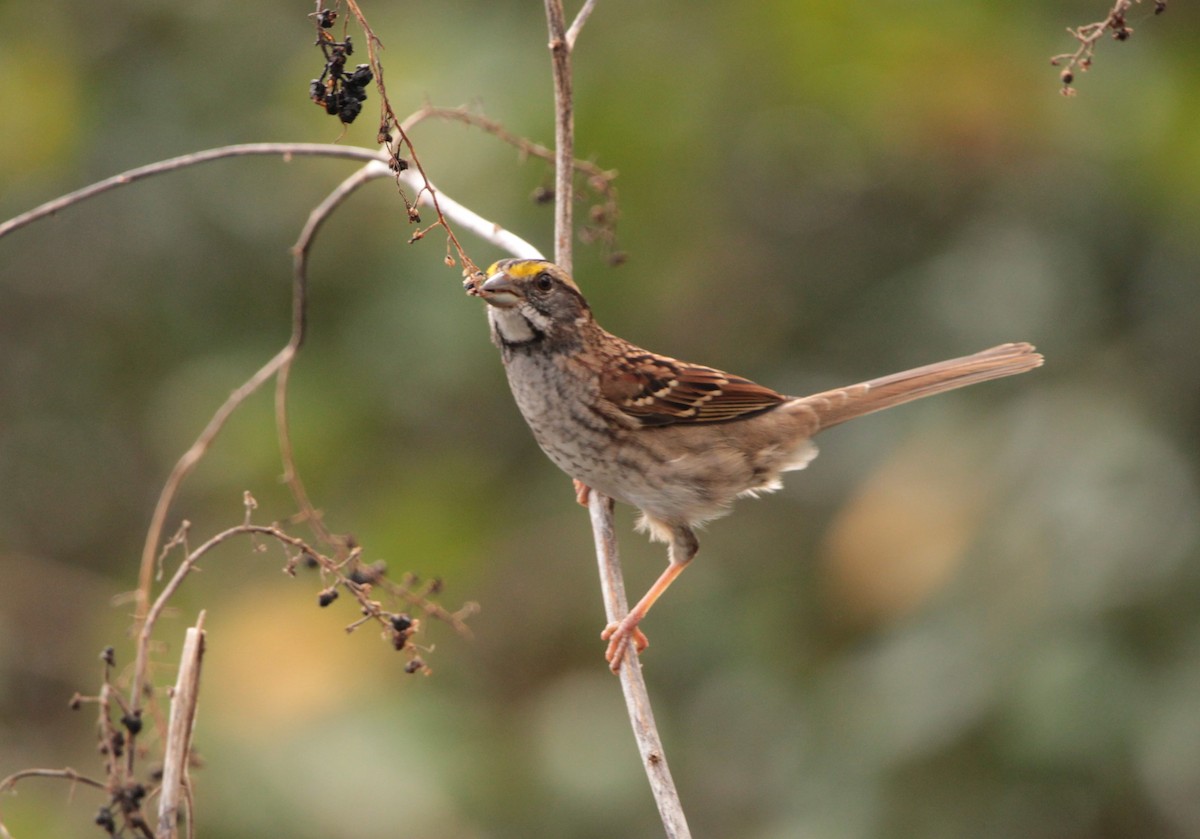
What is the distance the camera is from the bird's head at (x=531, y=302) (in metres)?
3.29

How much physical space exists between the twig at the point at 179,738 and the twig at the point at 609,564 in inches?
35.5

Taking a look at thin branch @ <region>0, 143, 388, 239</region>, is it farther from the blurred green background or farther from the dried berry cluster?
the blurred green background

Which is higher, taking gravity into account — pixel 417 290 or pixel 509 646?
pixel 417 290

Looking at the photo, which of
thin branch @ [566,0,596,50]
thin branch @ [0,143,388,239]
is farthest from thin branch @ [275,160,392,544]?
thin branch @ [566,0,596,50]

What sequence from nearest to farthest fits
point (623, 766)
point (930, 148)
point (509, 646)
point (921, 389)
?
point (921, 389)
point (623, 766)
point (930, 148)
point (509, 646)

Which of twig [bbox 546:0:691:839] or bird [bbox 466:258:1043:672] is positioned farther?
bird [bbox 466:258:1043:672]

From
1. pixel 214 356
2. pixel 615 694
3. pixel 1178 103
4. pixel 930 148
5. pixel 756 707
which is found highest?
pixel 214 356

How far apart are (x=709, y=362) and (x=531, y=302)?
2.18 meters

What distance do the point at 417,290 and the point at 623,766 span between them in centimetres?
189

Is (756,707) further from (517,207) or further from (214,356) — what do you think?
(214,356)

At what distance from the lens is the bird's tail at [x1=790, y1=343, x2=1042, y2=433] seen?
12.7 feet

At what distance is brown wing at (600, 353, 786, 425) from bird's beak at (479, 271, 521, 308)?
46 cm

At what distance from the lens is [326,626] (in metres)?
4.57

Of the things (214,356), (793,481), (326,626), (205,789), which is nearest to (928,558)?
(793,481)
